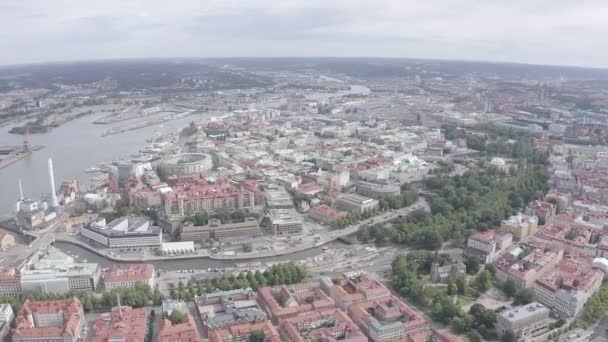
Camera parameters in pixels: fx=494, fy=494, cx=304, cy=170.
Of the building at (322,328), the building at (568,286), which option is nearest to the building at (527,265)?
the building at (568,286)

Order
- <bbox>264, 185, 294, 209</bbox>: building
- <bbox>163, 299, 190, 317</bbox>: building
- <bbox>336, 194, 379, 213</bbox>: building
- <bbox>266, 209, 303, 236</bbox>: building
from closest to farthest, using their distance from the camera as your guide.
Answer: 1. <bbox>163, 299, 190, 317</bbox>: building
2. <bbox>266, 209, 303, 236</bbox>: building
3. <bbox>336, 194, 379, 213</bbox>: building
4. <bbox>264, 185, 294, 209</bbox>: building

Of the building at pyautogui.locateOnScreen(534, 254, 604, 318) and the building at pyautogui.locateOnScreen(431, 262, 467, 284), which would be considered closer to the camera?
the building at pyautogui.locateOnScreen(534, 254, 604, 318)

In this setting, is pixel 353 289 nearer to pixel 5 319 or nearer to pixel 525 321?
pixel 525 321

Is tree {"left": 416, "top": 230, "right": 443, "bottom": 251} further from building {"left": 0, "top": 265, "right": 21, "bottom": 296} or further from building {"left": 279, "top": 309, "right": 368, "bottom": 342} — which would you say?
building {"left": 0, "top": 265, "right": 21, "bottom": 296}

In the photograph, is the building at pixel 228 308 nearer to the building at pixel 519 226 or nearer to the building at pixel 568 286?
the building at pixel 568 286

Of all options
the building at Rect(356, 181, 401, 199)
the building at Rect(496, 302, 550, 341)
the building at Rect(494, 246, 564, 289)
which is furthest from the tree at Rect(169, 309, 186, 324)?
the building at Rect(356, 181, 401, 199)

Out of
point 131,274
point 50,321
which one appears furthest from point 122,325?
point 131,274

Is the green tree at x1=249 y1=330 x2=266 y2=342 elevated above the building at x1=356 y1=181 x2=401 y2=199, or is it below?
below
